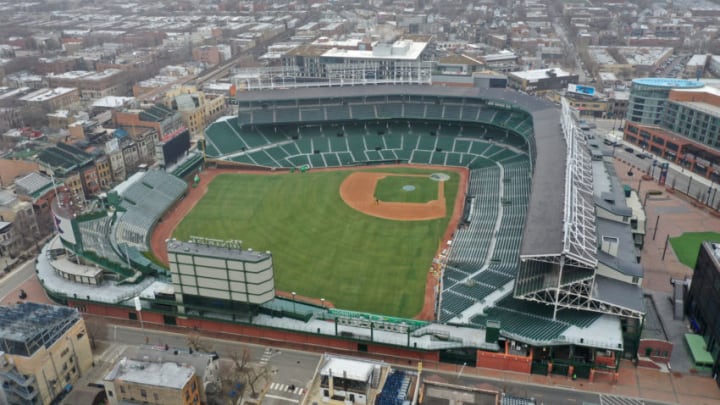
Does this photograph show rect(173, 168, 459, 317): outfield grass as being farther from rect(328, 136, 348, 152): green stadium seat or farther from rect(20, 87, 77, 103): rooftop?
rect(20, 87, 77, 103): rooftop

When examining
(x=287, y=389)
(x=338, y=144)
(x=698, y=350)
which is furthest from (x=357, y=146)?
(x=698, y=350)

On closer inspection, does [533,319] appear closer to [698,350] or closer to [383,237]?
[698,350]

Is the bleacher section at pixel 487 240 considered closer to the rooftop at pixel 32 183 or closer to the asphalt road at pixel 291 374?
Answer: the asphalt road at pixel 291 374

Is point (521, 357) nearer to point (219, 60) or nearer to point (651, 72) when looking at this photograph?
point (651, 72)

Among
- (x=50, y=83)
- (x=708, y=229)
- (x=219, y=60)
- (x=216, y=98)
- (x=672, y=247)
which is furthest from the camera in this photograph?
(x=219, y=60)

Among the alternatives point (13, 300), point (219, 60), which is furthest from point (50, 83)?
point (13, 300)

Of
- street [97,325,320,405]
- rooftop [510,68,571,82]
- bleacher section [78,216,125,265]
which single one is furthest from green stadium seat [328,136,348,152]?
rooftop [510,68,571,82]

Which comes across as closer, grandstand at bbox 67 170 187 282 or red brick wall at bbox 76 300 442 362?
red brick wall at bbox 76 300 442 362
